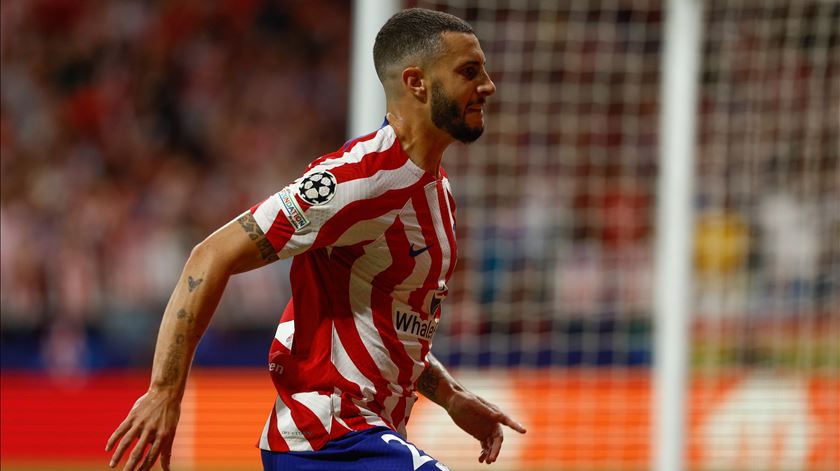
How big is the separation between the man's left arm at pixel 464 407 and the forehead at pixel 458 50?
997 millimetres

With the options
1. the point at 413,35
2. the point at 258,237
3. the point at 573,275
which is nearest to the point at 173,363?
the point at 258,237

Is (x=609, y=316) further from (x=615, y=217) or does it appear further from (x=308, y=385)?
(x=308, y=385)

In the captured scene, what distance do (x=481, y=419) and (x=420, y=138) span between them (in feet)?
3.40

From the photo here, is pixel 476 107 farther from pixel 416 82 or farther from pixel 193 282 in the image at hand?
pixel 193 282

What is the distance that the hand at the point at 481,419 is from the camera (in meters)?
3.98

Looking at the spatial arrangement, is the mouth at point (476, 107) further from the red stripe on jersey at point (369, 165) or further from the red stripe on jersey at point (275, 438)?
the red stripe on jersey at point (275, 438)

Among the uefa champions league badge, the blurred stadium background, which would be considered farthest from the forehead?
the blurred stadium background

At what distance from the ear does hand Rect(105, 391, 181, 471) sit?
1.09 meters

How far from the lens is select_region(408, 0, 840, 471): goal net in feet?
27.3

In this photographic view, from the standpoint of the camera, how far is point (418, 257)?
3.52 meters

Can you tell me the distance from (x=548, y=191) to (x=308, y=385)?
655 centimetres

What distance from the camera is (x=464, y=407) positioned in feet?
13.1

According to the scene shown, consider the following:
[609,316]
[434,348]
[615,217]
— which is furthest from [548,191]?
[434,348]

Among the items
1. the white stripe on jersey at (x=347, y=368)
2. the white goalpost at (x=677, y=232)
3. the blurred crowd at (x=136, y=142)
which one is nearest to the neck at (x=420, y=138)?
the white stripe on jersey at (x=347, y=368)
